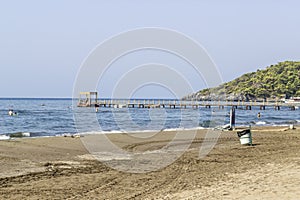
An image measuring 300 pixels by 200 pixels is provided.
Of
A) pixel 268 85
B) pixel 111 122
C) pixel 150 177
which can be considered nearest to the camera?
pixel 150 177

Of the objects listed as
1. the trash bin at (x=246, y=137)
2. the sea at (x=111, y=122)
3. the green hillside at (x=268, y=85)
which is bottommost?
the sea at (x=111, y=122)

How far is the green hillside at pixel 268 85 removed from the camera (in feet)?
470

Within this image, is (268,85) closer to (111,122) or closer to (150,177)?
(111,122)

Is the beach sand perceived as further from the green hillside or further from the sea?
the green hillside

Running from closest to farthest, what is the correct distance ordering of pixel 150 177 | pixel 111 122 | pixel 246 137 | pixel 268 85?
pixel 150 177
pixel 246 137
pixel 111 122
pixel 268 85

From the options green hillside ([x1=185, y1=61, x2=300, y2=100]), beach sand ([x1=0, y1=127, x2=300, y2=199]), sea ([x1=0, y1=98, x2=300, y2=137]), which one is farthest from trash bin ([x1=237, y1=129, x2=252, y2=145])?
green hillside ([x1=185, y1=61, x2=300, y2=100])

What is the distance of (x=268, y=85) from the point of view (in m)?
149

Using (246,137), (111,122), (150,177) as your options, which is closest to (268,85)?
(111,122)

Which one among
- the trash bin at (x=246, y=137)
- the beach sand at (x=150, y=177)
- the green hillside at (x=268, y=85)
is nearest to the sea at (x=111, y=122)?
the trash bin at (x=246, y=137)

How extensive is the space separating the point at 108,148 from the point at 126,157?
11.4 ft

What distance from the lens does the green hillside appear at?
143125 mm

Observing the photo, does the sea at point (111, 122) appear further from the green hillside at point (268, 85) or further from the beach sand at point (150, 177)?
the green hillside at point (268, 85)

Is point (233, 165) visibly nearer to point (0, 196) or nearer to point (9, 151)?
point (0, 196)

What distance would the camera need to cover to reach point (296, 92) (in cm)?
14300
